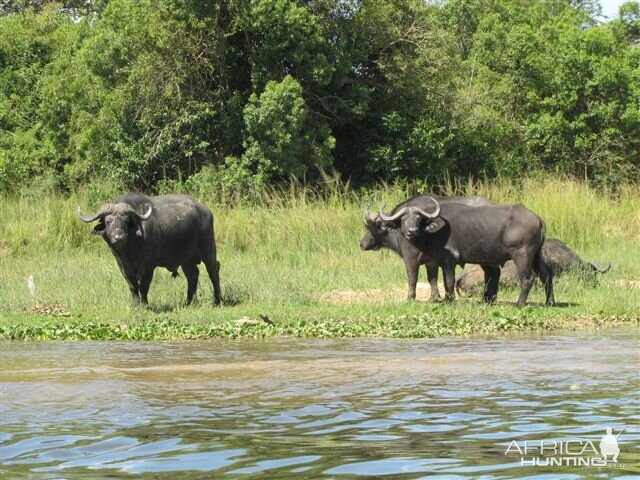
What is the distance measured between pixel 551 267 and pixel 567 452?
391 inches

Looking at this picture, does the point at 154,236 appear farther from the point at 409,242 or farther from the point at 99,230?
the point at 409,242

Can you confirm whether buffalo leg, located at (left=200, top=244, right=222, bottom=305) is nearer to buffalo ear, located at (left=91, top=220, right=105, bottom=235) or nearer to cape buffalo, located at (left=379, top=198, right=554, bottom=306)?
buffalo ear, located at (left=91, top=220, right=105, bottom=235)

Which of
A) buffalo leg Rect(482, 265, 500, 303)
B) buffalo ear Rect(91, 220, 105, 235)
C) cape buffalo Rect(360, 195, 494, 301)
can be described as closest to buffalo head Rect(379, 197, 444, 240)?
cape buffalo Rect(360, 195, 494, 301)

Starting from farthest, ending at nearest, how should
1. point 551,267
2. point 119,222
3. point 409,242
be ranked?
point 551,267, point 409,242, point 119,222

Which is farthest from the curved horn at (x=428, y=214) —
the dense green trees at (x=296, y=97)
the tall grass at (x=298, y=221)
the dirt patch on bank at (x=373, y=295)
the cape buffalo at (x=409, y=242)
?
the dense green trees at (x=296, y=97)

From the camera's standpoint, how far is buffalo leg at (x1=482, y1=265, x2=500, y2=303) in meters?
14.4

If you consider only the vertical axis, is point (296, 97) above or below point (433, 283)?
above

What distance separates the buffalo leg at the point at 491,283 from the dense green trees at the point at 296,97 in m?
8.80

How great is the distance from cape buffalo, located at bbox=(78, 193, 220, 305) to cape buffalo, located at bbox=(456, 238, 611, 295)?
360 cm

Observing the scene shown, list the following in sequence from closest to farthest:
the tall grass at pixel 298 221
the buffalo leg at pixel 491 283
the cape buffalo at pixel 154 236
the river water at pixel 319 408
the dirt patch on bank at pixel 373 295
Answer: the river water at pixel 319 408 → the cape buffalo at pixel 154 236 → the buffalo leg at pixel 491 283 → the dirt patch on bank at pixel 373 295 → the tall grass at pixel 298 221

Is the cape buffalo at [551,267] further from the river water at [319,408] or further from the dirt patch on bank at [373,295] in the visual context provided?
the river water at [319,408]

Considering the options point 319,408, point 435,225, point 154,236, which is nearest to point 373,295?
point 435,225

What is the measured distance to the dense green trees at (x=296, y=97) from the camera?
930 inches

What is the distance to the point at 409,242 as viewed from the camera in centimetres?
1511
